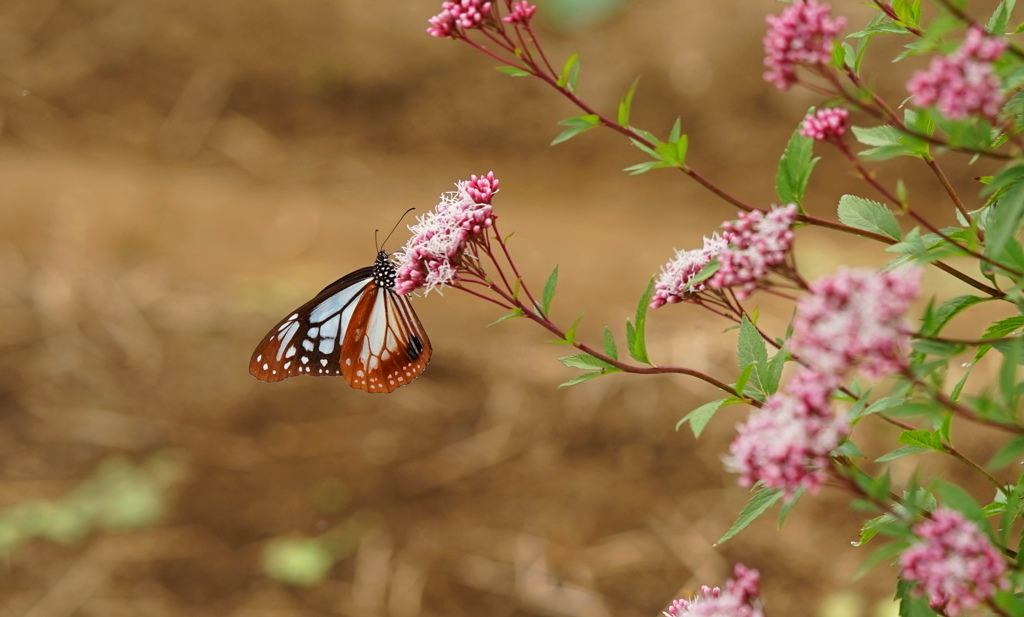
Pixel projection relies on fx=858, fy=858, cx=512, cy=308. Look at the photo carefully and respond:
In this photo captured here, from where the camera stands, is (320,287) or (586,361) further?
(320,287)

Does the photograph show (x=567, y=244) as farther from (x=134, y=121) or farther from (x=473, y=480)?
(x=134, y=121)

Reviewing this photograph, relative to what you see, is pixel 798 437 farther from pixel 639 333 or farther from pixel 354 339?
pixel 354 339

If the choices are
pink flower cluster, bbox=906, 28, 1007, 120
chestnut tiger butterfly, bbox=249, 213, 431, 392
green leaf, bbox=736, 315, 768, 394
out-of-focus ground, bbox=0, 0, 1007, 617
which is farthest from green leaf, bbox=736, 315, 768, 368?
out-of-focus ground, bbox=0, 0, 1007, 617

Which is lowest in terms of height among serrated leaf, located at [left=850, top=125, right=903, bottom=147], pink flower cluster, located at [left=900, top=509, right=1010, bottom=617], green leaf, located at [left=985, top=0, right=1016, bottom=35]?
pink flower cluster, located at [left=900, top=509, right=1010, bottom=617]

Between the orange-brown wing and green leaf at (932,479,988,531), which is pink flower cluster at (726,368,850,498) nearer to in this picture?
green leaf at (932,479,988,531)

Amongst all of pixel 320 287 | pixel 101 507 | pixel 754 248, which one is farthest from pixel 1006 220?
pixel 320 287
